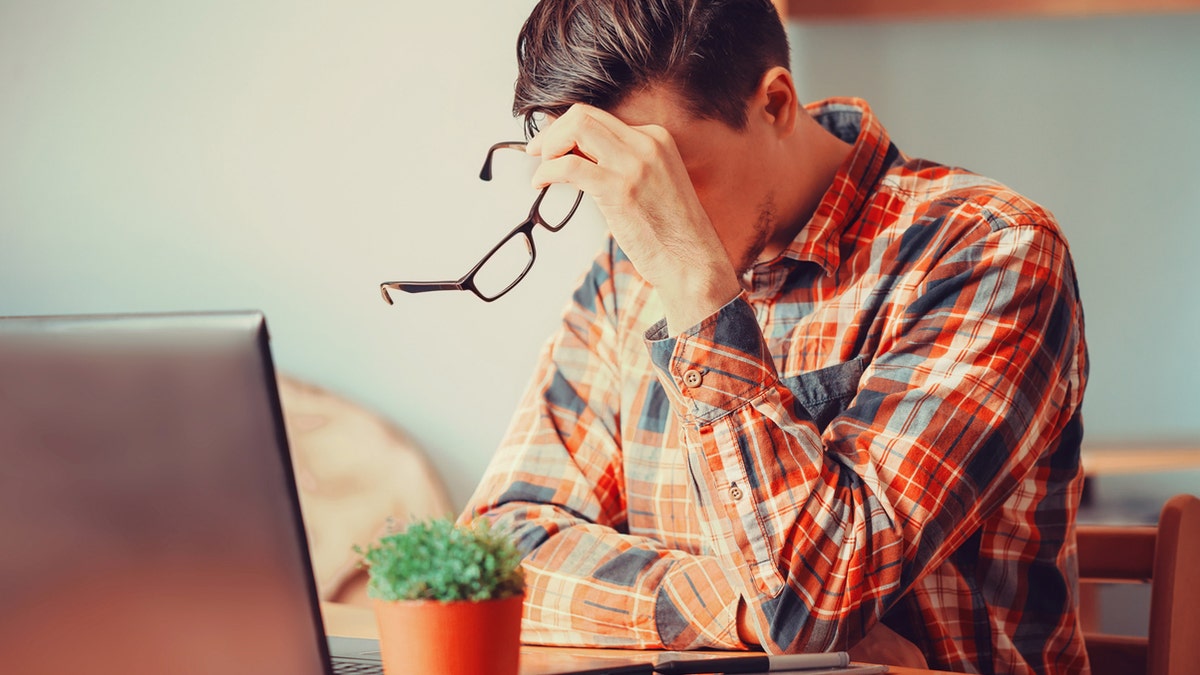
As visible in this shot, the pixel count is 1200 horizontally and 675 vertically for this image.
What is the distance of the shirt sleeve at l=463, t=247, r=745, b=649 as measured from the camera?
926 millimetres

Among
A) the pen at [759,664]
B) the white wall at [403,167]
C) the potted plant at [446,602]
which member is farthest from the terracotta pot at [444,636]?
the white wall at [403,167]

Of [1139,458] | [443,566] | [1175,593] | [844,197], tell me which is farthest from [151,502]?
[1139,458]

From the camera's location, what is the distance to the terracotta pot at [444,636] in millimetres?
542

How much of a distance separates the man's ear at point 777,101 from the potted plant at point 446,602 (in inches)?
25.8

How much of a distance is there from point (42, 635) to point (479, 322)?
56.5 inches

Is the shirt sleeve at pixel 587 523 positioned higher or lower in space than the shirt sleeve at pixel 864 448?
lower

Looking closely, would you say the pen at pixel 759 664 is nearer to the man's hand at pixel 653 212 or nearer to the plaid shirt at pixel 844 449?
the plaid shirt at pixel 844 449

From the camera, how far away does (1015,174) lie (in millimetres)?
2023

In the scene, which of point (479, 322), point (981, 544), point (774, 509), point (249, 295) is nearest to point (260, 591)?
point (774, 509)

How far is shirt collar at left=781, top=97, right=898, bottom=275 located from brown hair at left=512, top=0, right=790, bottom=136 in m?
0.12

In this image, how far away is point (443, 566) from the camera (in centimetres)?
55

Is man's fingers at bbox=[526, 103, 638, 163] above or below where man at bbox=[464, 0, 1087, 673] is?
above

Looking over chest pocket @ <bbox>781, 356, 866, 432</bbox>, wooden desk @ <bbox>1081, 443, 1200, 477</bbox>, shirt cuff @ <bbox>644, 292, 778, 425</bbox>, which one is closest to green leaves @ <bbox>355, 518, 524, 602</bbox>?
shirt cuff @ <bbox>644, 292, 778, 425</bbox>

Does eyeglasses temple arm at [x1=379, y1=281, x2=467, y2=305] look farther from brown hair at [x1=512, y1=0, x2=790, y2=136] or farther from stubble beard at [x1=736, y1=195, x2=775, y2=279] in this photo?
stubble beard at [x1=736, y1=195, x2=775, y2=279]
